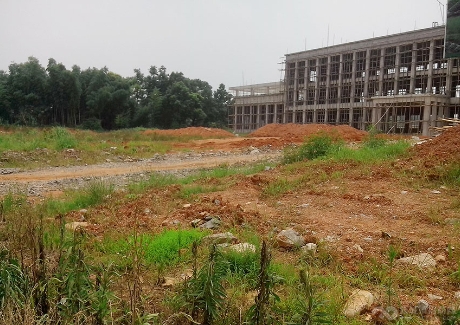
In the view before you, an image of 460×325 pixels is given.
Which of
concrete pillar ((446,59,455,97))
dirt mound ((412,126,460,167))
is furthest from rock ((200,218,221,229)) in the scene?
concrete pillar ((446,59,455,97))

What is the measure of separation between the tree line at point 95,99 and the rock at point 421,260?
37626 mm

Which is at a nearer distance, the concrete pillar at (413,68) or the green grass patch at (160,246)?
the green grass patch at (160,246)

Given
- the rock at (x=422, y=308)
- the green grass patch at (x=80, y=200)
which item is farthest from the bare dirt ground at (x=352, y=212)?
the green grass patch at (x=80, y=200)

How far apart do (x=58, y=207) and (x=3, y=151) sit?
31.7ft

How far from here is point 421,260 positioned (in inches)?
173

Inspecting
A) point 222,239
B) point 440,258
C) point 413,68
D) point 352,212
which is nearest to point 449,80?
point 413,68

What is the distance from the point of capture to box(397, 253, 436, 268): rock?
14.2 feet

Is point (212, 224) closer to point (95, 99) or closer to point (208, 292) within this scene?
point (208, 292)

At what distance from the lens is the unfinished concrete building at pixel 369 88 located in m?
31.7

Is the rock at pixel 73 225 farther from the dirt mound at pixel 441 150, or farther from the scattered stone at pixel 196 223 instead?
the dirt mound at pixel 441 150

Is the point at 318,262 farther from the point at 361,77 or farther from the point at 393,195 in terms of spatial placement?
the point at 361,77

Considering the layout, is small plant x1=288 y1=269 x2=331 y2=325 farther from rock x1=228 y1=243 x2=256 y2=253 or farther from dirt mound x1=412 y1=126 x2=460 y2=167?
dirt mound x1=412 y1=126 x2=460 y2=167

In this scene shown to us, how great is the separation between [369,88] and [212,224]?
35.5m

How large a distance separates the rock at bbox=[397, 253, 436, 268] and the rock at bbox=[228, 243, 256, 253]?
158 cm
